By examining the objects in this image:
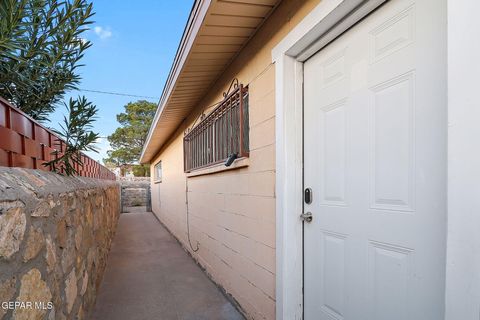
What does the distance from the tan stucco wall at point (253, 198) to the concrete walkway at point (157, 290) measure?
238mm

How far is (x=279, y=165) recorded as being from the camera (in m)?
2.06

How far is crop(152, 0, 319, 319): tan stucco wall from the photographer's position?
2244 millimetres

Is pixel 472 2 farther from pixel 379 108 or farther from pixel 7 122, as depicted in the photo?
pixel 7 122

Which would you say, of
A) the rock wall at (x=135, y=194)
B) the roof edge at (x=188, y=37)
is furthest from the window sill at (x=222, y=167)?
the rock wall at (x=135, y=194)

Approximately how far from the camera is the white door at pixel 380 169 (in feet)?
3.92

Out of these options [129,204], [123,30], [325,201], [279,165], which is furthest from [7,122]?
[129,204]

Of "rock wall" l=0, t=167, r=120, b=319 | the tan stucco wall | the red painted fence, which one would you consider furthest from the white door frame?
the red painted fence

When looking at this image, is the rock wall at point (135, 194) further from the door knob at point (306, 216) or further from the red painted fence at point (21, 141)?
the door knob at point (306, 216)

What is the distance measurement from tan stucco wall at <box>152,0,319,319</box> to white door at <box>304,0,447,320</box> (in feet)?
1.32

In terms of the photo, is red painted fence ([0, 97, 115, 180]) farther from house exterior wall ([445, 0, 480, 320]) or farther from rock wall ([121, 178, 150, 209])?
rock wall ([121, 178, 150, 209])

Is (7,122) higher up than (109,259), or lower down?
higher up

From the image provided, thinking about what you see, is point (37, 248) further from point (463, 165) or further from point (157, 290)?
point (157, 290)

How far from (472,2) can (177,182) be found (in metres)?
6.48

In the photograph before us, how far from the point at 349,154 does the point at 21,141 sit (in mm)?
1713
